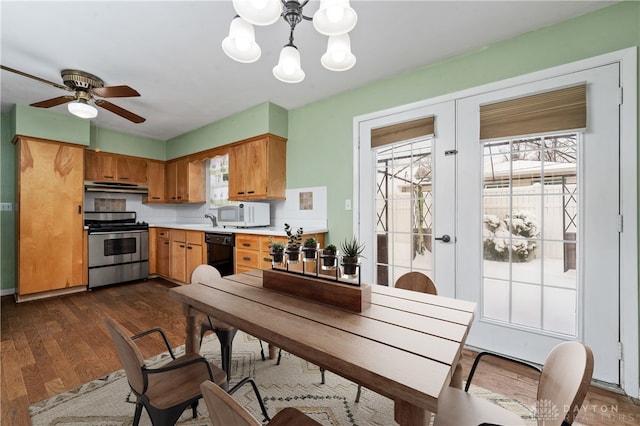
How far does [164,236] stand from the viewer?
4625 millimetres

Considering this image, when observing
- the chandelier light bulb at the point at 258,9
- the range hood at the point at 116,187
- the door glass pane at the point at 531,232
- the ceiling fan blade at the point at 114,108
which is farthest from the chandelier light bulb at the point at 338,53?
the range hood at the point at 116,187

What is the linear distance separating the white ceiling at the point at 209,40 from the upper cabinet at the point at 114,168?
4.20 ft

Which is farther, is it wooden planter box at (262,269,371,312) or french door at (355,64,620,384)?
french door at (355,64,620,384)

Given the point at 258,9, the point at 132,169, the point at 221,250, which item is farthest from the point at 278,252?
the point at 132,169

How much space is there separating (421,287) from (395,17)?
1.89 m

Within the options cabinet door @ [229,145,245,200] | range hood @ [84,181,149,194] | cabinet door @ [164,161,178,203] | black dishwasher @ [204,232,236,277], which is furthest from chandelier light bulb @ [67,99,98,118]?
cabinet door @ [164,161,178,203]

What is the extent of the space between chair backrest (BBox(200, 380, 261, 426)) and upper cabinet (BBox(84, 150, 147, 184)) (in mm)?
5085

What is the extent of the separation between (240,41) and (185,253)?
11.6ft

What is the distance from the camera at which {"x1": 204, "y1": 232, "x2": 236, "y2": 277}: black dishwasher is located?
3.54 m

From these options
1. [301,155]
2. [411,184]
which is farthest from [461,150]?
[301,155]

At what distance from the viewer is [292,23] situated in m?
1.62

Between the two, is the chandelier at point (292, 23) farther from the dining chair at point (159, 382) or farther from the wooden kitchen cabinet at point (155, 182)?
the wooden kitchen cabinet at point (155, 182)

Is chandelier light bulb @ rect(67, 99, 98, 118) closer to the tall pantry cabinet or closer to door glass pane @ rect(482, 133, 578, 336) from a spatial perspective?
the tall pantry cabinet

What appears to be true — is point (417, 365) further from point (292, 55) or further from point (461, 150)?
point (461, 150)
